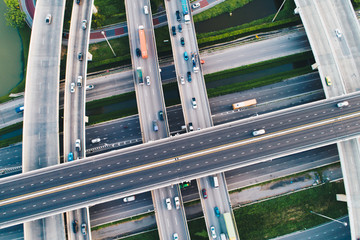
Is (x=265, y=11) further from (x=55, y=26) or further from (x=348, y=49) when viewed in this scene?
(x=55, y=26)

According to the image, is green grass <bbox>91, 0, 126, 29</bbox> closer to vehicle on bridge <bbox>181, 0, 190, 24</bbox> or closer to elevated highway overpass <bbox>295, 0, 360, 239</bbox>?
vehicle on bridge <bbox>181, 0, 190, 24</bbox>

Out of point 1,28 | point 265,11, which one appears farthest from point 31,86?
point 265,11

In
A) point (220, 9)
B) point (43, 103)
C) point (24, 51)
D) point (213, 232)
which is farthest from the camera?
point (220, 9)

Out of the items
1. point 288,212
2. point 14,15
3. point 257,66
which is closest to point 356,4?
point 257,66

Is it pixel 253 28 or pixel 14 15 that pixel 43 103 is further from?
pixel 253 28

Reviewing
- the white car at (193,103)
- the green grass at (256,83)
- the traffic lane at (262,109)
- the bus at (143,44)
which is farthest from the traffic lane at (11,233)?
the green grass at (256,83)

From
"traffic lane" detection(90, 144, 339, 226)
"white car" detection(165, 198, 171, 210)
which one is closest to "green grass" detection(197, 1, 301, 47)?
"traffic lane" detection(90, 144, 339, 226)
